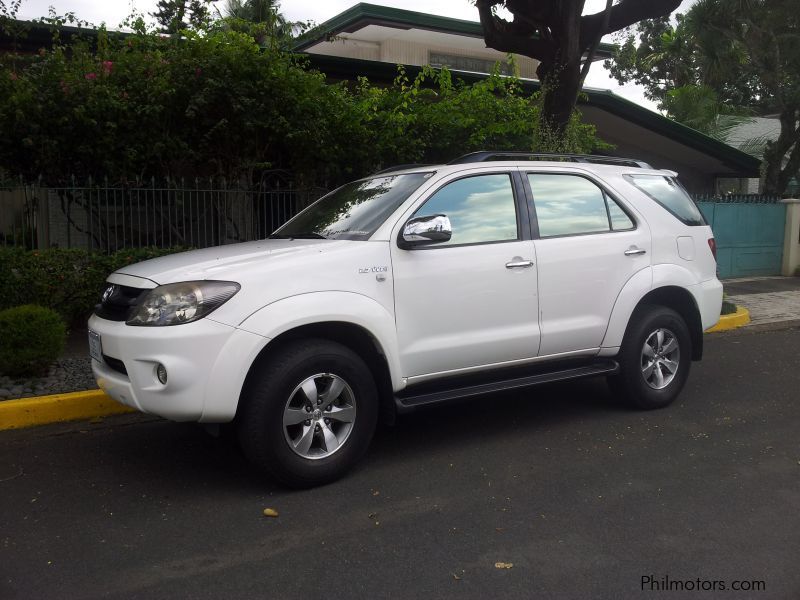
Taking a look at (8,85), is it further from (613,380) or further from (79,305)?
(613,380)

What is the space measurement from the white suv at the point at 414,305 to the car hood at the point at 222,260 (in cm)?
2

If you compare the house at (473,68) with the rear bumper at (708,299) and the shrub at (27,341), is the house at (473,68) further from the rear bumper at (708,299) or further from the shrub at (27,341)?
the rear bumper at (708,299)

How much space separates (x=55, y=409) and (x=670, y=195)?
512 centimetres

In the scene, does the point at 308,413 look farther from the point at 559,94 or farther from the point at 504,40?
the point at 504,40

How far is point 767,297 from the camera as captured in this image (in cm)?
1282

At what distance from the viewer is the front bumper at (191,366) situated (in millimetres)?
4059

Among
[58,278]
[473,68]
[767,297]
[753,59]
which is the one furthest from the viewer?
[473,68]

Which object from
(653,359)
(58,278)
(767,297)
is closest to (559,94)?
(767,297)

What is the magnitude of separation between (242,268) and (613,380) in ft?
10.4

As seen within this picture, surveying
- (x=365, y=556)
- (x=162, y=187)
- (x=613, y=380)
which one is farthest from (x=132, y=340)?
(x=162, y=187)

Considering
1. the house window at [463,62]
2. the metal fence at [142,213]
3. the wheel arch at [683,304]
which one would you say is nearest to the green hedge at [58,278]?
the metal fence at [142,213]

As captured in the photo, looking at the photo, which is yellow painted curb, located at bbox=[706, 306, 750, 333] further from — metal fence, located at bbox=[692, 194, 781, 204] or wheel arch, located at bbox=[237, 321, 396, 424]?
wheel arch, located at bbox=[237, 321, 396, 424]

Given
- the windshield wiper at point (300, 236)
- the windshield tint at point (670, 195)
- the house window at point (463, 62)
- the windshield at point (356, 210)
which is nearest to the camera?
the windshield at point (356, 210)

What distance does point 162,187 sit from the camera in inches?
355
